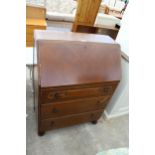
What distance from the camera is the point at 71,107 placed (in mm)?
1272

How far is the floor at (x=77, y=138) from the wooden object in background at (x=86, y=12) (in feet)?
7.16

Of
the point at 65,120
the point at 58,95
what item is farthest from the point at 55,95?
the point at 65,120

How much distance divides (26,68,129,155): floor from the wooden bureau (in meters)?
0.15

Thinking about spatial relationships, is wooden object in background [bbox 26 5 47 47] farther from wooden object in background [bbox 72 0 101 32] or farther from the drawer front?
the drawer front

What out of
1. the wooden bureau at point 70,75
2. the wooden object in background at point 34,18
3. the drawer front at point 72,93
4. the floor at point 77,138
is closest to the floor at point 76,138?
the floor at point 77,138

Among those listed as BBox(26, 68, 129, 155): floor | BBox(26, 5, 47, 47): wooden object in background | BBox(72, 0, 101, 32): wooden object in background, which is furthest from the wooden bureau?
BBox(72, 0, 101, 32): wooden object in background

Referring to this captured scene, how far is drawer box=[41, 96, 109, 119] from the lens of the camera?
118 cm

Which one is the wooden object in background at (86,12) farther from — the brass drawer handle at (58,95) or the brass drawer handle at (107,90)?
the brass drawer handle at (58,95)

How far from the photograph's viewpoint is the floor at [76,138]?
1.42m

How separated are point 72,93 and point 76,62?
0.80 feet

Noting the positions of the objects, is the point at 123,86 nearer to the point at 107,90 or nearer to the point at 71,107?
the point at 107,90

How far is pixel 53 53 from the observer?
39.7 inches
